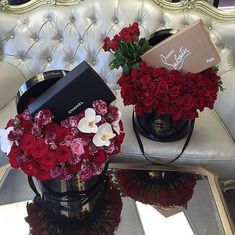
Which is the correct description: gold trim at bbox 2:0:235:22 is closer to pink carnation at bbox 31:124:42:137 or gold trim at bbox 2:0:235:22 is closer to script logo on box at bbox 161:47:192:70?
script logo on box at bbox 161:47:192:70

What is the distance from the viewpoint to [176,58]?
1.10m

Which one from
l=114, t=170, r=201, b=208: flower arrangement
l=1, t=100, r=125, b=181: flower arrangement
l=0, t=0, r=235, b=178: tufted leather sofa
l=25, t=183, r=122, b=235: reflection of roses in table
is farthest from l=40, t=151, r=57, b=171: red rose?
Result: l=0, t=0, r=235, b=178: tufted leather sofa

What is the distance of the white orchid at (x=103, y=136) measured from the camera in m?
0.89

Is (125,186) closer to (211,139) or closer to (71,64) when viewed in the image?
(211,139)

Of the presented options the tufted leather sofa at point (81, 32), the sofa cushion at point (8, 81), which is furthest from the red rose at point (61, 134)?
the sofa cushion at point (8, 81)

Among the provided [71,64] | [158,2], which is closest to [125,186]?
[71,64]

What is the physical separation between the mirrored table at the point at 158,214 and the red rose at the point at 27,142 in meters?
0.27

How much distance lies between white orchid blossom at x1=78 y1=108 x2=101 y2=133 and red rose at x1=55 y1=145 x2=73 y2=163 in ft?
0.20

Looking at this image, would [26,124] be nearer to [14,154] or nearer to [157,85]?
[14,154]

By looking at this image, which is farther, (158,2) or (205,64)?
(158,2)

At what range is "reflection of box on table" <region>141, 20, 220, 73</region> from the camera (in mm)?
1053

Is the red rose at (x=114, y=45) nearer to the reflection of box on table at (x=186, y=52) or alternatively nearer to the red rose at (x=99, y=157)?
the reflection of box on table at (x=186, y=52)

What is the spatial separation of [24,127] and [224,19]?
1150mm

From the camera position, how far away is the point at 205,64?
3.59 ft
